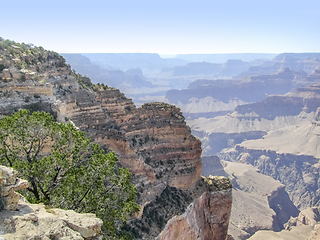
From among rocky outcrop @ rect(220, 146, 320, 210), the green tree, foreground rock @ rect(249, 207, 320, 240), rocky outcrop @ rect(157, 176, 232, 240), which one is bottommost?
rocky outcrop @ rect(220, 146, 320, 210)

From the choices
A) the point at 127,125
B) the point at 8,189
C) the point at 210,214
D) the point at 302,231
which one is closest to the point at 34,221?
the point at 8,189

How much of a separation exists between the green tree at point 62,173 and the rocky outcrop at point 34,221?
15.1 ft

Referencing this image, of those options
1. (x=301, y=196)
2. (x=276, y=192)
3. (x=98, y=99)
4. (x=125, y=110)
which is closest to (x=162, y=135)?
(x=125, y=110)

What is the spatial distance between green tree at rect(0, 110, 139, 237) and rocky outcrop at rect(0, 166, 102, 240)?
461 cm

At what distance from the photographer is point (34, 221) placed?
12539 millimetres

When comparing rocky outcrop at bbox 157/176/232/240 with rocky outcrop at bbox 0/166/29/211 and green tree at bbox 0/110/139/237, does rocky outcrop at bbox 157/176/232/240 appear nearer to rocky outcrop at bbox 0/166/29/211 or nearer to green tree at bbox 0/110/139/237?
green tree at bbox 0/110/139/237

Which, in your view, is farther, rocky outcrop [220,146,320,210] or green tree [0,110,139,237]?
rocky outcrop [220,146,320,210]

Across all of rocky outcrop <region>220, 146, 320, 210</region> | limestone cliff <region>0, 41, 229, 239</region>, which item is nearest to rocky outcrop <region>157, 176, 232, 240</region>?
limestone cliff <region>0, 41, 229, 239</region>

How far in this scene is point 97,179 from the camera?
1958cm

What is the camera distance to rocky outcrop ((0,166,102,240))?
11719mm

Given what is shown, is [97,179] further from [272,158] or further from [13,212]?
[272,158]

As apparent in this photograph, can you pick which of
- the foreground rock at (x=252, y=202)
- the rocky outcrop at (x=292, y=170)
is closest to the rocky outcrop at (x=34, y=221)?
the foreground rock at (x=252, y=202)

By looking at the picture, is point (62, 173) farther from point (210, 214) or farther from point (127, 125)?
point (210, 214)

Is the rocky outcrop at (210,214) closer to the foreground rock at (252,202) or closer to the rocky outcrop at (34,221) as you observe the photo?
the rocky outcrop at (34,221)
